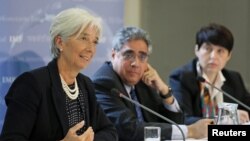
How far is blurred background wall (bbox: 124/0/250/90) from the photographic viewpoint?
4.43 meters

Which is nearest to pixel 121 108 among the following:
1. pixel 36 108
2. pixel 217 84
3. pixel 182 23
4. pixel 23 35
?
pixel 36 108

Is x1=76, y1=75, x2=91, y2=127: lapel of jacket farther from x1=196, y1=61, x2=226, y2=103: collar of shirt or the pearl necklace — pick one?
x1=196, y1=61, x2=226, y2=103: collar of shirt

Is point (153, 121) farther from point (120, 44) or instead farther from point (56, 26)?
point (56, 26)

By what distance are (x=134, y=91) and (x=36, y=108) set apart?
3.45 ft

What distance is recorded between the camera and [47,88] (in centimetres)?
221

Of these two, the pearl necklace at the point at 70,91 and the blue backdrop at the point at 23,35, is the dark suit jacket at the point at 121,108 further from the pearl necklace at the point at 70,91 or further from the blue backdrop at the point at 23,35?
the blue backdrop at the point at 23,35

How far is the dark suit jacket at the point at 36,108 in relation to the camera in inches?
81.2

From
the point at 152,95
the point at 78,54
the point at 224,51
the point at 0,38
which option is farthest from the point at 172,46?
the point at 78,54

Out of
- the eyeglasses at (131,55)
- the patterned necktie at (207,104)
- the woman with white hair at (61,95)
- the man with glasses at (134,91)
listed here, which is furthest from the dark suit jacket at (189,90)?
the woman with white hair at (61,95)

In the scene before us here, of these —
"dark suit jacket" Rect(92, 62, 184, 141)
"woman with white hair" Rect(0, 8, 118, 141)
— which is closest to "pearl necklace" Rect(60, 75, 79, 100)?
"woman with white hair" Rect(0, 8, 118, 141)

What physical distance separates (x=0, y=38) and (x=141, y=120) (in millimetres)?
1108

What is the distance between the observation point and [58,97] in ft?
7.32

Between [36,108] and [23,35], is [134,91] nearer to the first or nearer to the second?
[23,35]

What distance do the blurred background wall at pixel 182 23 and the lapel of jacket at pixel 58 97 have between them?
211 cm
